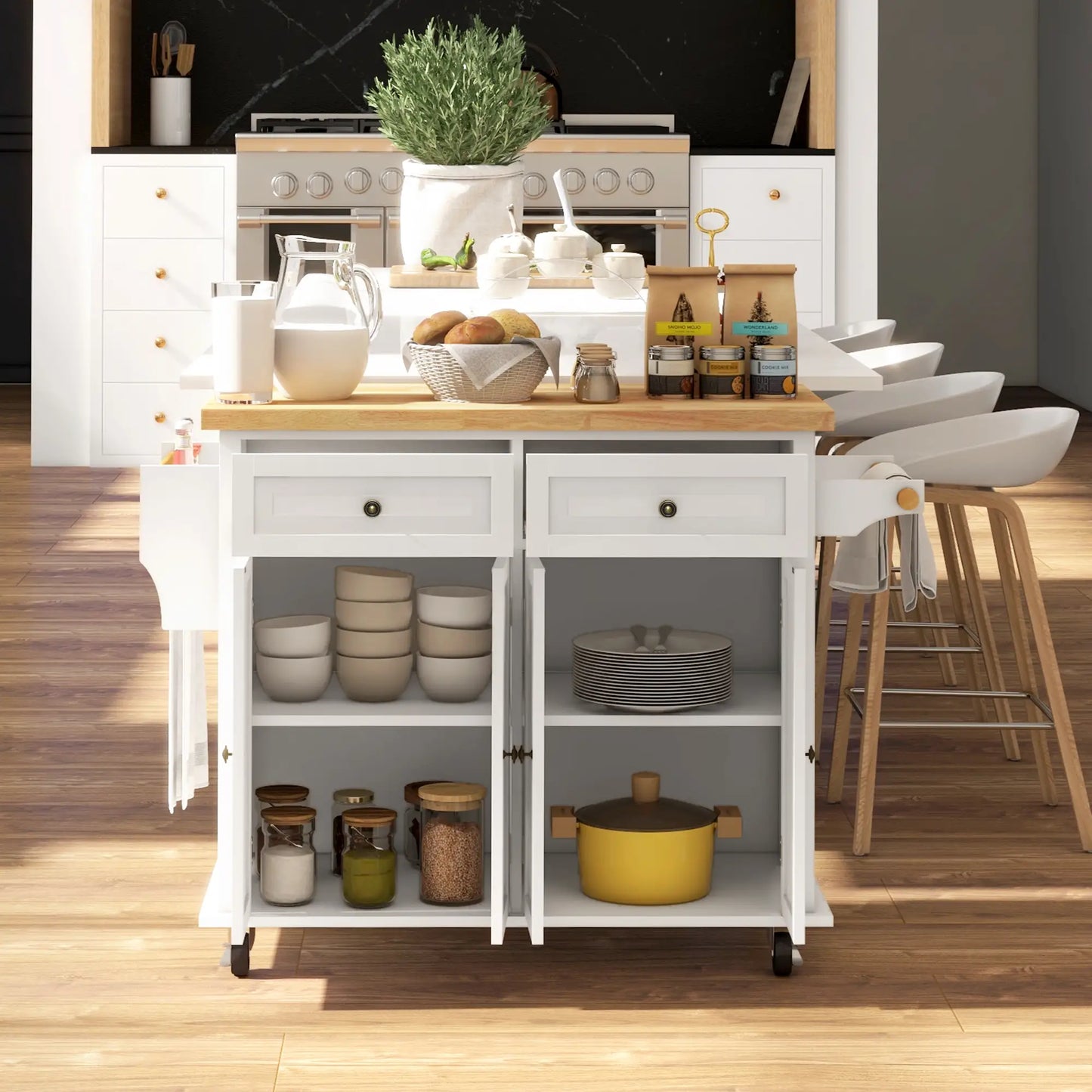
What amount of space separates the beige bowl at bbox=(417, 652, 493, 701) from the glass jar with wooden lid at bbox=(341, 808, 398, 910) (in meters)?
0.20

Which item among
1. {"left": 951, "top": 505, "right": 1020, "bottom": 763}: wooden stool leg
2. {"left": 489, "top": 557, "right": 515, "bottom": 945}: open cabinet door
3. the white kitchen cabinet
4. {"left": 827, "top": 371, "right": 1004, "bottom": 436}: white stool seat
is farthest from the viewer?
the white kitchen cabinet

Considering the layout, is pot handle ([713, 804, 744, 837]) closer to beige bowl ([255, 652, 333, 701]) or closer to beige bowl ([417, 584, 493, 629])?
beige bowl ([417, 584, 493, 629])

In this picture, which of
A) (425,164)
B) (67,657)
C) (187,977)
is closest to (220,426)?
(187,977)

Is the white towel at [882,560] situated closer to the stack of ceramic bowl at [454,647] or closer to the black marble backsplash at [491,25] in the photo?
the stack of ceramic bowl at [454,647]

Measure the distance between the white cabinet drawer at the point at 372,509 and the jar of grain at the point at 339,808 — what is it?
18.2 inches

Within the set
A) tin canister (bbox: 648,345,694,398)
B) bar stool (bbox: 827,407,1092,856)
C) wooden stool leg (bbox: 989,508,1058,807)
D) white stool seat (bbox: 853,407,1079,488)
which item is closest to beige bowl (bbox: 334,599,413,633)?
tin canister (bbox: 648,345,694,398)

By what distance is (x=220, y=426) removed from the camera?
2340 mm

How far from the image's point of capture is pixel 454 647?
98.6 inches

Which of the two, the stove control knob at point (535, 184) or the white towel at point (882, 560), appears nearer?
the white towel at point (882, 560)

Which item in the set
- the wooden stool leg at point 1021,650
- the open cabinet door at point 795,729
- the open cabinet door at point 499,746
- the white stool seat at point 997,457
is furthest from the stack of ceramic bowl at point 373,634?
the wooden stool leg at point 1021,650

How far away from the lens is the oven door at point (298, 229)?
676cm

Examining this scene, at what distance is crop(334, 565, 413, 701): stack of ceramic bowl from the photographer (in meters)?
2.50

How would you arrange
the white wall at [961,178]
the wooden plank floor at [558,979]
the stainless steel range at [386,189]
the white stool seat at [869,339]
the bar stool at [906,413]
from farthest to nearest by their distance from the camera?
the white wall at [961,178] < the stainless steel range at [386,189] < the white stool seat at [869,339] < the bar stool at [906,413] < the wooden plank floor at [558,979]

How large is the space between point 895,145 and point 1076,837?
7.29 metres
